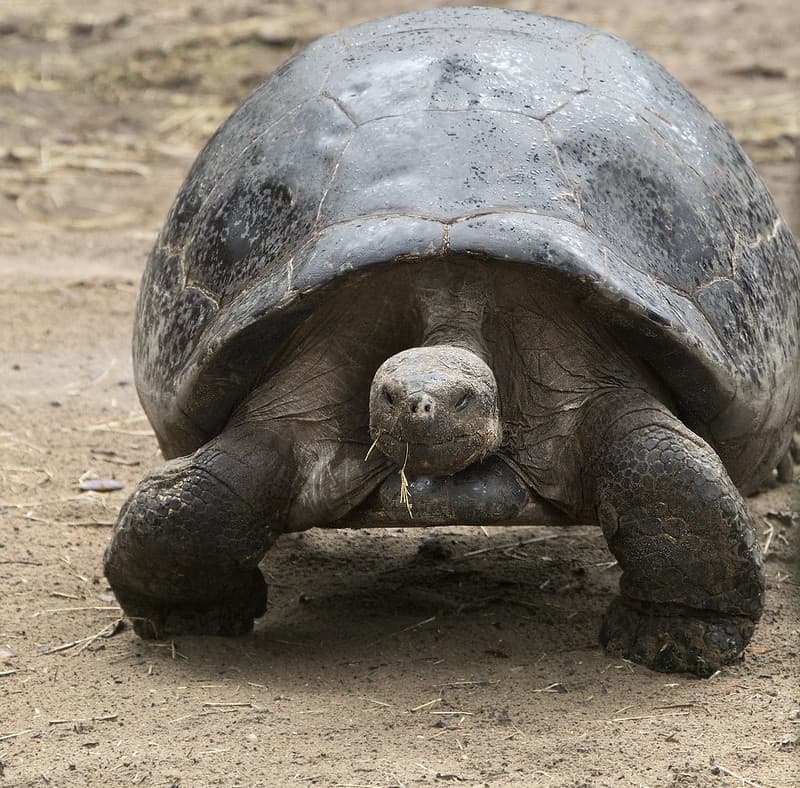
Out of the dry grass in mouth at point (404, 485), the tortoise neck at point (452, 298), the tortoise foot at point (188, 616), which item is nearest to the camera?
the dry grass in mouth at point (404, 485)

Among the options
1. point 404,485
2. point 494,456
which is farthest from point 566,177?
point 404,485

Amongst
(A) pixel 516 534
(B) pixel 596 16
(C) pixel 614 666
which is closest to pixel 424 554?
(A) pixel 516 534

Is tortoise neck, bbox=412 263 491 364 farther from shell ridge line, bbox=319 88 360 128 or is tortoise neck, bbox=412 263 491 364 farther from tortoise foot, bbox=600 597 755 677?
tortoise foot, bbox=600 597 755 677

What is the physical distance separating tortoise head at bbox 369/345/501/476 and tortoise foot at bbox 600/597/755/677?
2.29ft

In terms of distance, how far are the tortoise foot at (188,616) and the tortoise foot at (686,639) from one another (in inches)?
45.8

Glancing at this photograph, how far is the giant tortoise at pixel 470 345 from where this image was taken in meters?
4.01

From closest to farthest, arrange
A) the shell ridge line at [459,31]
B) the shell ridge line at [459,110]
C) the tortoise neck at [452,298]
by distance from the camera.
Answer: the tortoise neck at [452,298] → the shell ridge line at [459,110] → the shell ridge line at [459,31]

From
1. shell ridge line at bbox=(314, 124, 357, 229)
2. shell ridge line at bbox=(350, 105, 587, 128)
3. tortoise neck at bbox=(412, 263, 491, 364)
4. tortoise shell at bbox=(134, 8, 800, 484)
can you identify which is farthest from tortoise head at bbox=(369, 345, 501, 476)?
shell ridge line at bbox=(350, 105, 587, 128)

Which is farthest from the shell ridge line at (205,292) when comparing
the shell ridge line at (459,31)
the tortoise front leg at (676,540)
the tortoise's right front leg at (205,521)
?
the tortoise front leg at (676,540)

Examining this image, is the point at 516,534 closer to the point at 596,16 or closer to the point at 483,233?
the point at 483,233

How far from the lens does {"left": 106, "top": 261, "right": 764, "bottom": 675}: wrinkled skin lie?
4027 mm

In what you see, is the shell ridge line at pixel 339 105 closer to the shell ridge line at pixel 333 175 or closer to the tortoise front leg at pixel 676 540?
the shell ridge line at pixel 333 175

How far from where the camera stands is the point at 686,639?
4137mm

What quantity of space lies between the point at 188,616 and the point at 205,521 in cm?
48
